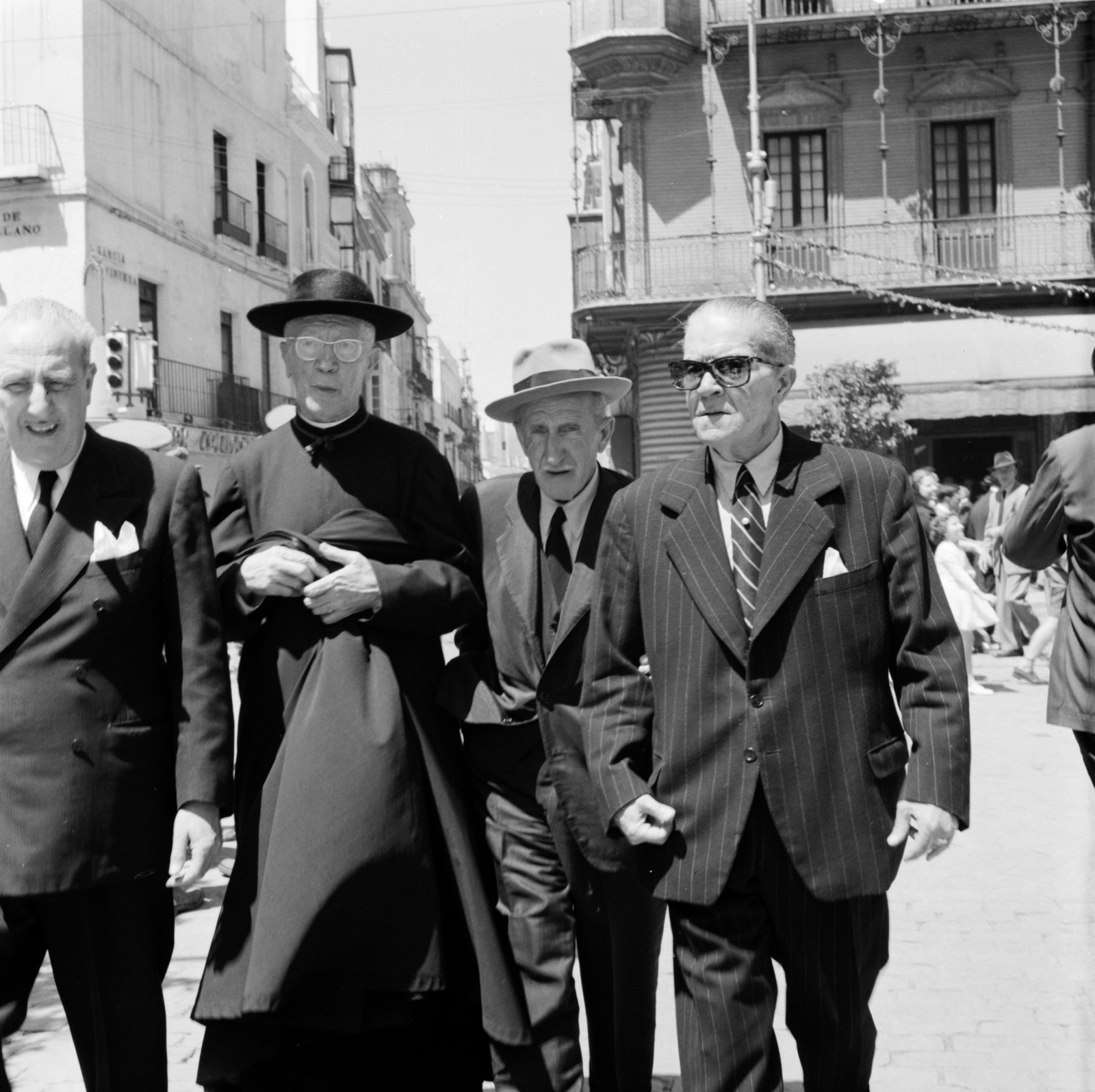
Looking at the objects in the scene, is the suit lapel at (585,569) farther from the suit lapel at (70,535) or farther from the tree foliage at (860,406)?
the tree foliage at (860,406)

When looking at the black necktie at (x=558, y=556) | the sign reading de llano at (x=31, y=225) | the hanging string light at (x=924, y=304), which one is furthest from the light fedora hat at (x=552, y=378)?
the sign reading de llano at (x=31, y=225)

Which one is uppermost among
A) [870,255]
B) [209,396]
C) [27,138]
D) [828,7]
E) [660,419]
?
[828,7]

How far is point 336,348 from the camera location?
3.93m

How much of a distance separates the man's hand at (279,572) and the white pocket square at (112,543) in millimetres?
340

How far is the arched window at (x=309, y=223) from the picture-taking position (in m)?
37.2

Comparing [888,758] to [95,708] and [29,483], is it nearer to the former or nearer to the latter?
[95,708]

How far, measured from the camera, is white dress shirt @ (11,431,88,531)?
3.46 meters

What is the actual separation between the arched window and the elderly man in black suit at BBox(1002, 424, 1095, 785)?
3411cm

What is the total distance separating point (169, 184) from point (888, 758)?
89.8 feet

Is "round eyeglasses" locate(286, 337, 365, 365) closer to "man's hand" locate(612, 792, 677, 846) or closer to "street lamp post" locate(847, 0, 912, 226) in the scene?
"man's hand" locate(612, 792, 677, 846)

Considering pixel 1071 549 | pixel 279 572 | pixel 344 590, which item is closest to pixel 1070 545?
pixel 1071 549

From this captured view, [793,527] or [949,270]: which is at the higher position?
[949,270]

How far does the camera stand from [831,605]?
10.3 feet

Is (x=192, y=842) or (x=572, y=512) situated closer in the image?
(x=192, y=842)
